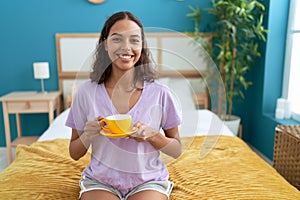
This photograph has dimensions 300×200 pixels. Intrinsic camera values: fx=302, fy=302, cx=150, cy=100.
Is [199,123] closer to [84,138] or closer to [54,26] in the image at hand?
[84,138]

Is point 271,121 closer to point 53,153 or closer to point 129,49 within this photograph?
point 53,153

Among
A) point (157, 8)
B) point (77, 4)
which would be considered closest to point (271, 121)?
point (157, 8)

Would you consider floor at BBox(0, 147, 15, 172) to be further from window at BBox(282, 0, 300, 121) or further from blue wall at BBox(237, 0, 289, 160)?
window at BBox(282, 0, 300, 121)

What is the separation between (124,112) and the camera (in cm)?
107

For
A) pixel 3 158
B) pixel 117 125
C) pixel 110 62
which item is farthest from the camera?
pixel 3 158

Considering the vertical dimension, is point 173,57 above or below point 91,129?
above

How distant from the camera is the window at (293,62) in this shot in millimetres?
2518

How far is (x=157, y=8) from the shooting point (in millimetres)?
2924

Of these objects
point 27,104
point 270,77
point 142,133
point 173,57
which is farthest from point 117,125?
point 270,77

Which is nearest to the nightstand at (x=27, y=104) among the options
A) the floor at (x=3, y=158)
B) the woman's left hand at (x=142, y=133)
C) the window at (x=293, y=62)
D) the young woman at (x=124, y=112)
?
the floor at (x=3, y=158)

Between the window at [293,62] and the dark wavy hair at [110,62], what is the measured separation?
1.85 m

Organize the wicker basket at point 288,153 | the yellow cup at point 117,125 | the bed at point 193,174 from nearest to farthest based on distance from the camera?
the yellow cup at point 117,125, the bed at point 193,174, the wicker basket at point 288,153

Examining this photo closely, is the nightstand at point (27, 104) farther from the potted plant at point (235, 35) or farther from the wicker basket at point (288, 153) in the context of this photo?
the wicker basket at point (288, 153)

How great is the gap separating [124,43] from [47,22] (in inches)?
87.4
